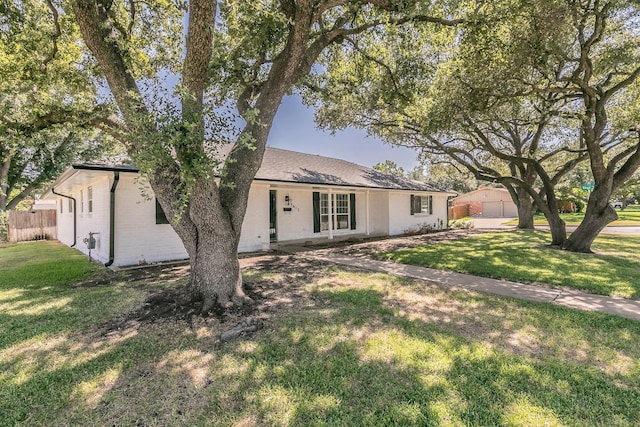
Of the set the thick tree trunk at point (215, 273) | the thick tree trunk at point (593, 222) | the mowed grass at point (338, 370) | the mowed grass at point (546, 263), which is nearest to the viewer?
the mowed grass at point (338, 370)

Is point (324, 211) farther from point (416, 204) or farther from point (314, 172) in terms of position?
point (416, 204)

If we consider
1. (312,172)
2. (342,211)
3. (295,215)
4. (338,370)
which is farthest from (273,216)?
(338,370)

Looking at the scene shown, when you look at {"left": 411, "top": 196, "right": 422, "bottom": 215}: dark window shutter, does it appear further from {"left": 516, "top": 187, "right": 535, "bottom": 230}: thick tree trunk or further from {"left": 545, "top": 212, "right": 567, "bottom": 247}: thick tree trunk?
{"left": 545, "top": 212, "right": 567, "bottom": 247}: thick tree trunk

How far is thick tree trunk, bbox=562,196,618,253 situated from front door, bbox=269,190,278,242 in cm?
1075

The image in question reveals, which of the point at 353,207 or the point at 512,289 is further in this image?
the point at 353,207

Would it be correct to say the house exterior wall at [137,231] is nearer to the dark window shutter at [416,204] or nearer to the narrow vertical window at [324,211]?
the narrow vertical window at [324,211]

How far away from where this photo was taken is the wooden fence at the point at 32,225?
16.7 m

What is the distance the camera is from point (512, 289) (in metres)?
5.97

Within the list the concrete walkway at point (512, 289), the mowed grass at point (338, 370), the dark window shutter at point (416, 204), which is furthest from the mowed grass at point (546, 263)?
the dark window shutter at point (416, 204)

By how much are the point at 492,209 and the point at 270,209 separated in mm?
37378

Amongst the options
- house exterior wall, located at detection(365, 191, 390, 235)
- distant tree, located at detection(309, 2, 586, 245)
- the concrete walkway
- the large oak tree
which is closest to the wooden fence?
the large oak tree

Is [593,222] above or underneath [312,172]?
underneath

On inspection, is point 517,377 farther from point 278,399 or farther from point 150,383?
point 150,383

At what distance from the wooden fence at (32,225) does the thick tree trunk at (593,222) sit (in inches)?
993
